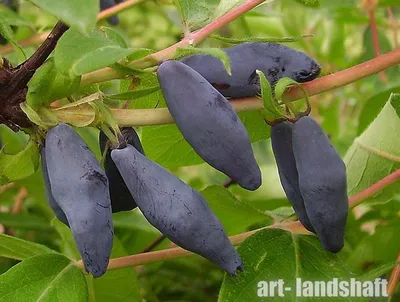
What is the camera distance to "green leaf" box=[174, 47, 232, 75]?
434 mm

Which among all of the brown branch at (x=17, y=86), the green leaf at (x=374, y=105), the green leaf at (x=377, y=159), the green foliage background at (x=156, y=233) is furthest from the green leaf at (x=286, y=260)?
the green leaf at (x=374, y=105)

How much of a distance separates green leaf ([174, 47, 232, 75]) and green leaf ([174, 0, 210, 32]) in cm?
5

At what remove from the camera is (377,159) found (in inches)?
27.6

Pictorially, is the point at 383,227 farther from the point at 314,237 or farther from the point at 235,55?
the point at 235,55

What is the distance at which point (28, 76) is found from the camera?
49cm

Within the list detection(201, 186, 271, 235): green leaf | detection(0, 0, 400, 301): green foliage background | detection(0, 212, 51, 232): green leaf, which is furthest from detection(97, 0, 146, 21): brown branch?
detection(0, 212, 51, 232): green leaf

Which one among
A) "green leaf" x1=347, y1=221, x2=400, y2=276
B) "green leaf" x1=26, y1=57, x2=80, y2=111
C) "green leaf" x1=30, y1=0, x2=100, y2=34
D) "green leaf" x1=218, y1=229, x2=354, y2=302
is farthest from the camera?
"green leaf" x1=347, y1=221, x2=400, y2=276

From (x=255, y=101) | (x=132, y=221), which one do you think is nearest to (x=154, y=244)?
(x=132, y=221)

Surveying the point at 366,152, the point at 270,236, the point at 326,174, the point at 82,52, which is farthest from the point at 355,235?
the point at 82,52

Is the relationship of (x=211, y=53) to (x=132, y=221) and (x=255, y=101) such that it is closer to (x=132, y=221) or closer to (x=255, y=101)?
(x=255, y=101)

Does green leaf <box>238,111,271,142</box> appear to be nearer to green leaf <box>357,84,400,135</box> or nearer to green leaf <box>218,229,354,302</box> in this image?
→ green leaf <box>218,229,354,302</box>

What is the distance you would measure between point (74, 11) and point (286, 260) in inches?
12.3

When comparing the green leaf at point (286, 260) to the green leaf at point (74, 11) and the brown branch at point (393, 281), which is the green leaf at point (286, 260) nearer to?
the brown branch at point (393, 281)

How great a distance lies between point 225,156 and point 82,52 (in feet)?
0.37
